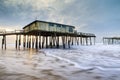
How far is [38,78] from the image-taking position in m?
8.40

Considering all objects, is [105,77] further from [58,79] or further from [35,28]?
[35,28]

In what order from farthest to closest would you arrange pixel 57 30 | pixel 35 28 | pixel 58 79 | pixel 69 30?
1. pixel 69 30
2. pixel 57 30
3. pixel 35 28
4. pixel 58 79

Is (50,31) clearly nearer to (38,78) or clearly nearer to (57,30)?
(57,30)

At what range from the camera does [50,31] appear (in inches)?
1412

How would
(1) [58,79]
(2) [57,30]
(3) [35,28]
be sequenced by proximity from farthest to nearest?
(2) [57,30] < (3) [35,28] < (1) [58,79]

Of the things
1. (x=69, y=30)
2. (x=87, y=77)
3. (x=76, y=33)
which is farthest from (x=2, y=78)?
(x=76, y=33)

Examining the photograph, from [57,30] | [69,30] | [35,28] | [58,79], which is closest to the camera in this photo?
[58,79]

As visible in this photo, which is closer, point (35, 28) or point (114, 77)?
point (114, 77)

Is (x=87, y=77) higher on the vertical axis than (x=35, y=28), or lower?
lower

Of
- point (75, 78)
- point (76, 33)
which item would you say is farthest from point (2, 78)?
point (76, 33)

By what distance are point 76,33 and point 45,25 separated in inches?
486

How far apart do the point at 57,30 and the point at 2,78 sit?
2997cm

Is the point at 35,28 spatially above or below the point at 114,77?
above

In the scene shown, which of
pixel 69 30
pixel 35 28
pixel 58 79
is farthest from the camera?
pixel 69 30
